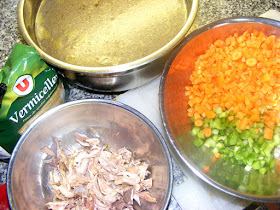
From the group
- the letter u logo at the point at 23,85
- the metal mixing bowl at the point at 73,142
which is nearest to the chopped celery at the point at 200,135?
the metal mixing bowl at the point at 73,142

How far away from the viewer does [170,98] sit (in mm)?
1371

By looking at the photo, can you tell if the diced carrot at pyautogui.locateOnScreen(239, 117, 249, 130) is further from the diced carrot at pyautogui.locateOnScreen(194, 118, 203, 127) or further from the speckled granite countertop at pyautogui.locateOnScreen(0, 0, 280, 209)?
the speckled granite countertop at pyautogui.locateOnScreen(0, 0, 280, 209)

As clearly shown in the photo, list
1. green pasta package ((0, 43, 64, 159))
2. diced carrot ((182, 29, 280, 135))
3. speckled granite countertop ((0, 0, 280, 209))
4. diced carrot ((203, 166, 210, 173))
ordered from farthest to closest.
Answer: speckled granite countertop ((0, 0, 280, 209)) → diced carrot ((182, 29, 280, 135)) → diced carrot ((203, 166, 210, 173)) → green pasta package ((0, 43, 64, 159))

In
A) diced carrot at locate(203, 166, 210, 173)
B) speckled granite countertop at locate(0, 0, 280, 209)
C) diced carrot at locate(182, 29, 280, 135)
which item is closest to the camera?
diced carrot at locate(203, 166, 210, 173)

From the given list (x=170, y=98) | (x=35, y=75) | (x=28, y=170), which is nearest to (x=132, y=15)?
(x=170, y=98)

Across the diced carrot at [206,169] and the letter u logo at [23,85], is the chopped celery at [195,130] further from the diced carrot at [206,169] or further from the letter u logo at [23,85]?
the letter u logo at [23,85]

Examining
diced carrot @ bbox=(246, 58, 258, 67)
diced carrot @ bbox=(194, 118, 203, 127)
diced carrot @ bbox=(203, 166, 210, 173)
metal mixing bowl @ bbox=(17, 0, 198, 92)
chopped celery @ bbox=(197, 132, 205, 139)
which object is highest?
metal mixing bowl @ bbox=(17, 0, 198, 92)

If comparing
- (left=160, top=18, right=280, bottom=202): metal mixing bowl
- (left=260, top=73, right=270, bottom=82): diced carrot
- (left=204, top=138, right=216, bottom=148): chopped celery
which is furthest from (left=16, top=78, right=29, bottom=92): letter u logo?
(left=260, top=73, right=270, bottom=82): diced carrot

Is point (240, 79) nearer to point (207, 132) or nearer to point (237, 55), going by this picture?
point (237, 55)

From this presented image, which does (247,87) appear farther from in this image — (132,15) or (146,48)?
(132,15)

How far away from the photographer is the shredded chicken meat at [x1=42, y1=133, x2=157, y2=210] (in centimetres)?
121

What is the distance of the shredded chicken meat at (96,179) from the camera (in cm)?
121

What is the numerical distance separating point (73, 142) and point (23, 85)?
1.38 feet

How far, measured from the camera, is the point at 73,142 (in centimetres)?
146
